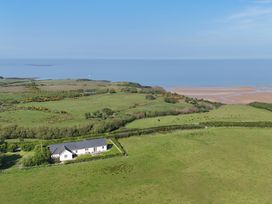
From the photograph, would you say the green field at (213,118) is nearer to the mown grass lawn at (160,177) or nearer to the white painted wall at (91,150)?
the mown grass lawn at (160,177)

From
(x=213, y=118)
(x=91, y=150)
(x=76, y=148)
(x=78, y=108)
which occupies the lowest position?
(x=91, y=150)

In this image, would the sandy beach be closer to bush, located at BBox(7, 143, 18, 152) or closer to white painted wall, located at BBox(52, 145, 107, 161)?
white painted wall, located at BBox(52, 145, 107, 161)

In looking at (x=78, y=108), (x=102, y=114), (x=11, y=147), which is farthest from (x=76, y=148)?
(x=78, y=108)

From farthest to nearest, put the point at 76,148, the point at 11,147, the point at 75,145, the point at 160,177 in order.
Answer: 1. the point at 11,147
2. the point at 75,145
3. the point at 76,148
4. the point at 160,177

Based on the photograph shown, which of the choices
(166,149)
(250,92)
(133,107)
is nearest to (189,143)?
(166,149)

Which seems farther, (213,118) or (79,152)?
(213,118)

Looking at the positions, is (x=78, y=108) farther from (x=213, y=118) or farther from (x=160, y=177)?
(x=160, y=177)

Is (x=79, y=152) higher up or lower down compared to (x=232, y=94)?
lower down

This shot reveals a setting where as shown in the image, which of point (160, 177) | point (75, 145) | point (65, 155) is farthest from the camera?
point (75, 145)
